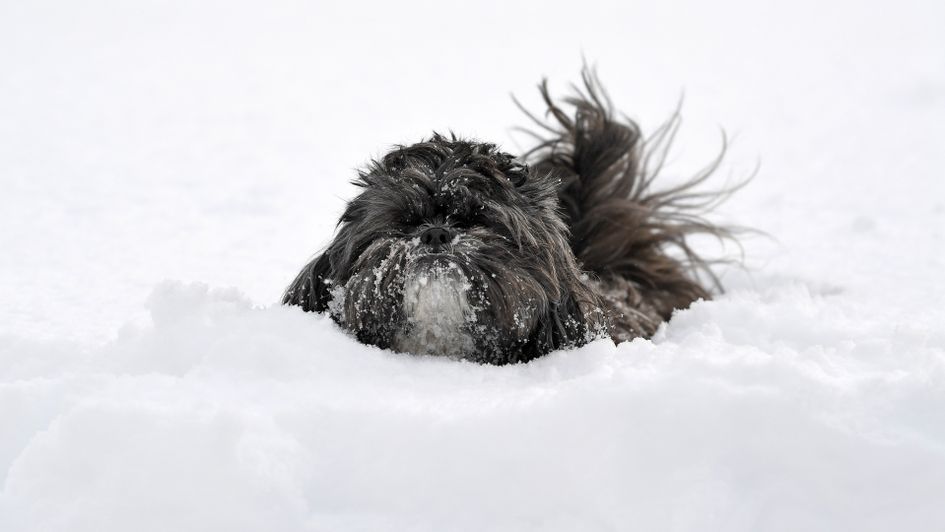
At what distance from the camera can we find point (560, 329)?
3248 mm

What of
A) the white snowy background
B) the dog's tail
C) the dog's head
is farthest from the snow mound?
the dog's tail

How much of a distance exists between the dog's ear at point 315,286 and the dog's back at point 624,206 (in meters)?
1.62

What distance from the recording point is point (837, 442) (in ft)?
7.10

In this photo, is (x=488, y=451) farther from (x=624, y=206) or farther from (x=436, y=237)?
(x=624, y=206)

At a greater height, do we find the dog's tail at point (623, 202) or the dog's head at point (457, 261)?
the dog's tail at point (623, 202)

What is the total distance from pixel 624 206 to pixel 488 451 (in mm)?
2952

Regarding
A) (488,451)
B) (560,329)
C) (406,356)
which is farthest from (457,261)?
(488,451)

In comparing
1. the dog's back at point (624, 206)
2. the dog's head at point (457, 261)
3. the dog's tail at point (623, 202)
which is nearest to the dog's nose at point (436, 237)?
the dog's head at point (457, 261)

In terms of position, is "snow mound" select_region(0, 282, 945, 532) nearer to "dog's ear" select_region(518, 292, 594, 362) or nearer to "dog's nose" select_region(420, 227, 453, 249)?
"dog's nose" select_region(420, 227, 453, 249)

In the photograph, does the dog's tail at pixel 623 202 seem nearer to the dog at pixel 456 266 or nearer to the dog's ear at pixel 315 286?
the dog at pixel 456 266

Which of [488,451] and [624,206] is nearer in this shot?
[488,451]

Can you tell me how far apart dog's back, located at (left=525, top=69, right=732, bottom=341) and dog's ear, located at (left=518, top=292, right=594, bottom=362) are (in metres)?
1.30

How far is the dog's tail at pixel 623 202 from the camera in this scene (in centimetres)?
494

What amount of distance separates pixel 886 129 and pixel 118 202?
5488 mm
